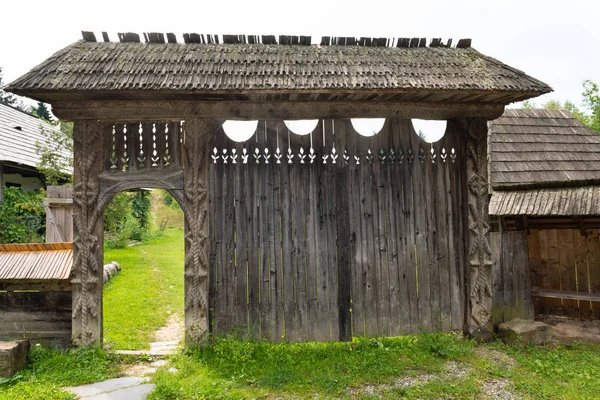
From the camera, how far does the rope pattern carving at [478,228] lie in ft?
17.1

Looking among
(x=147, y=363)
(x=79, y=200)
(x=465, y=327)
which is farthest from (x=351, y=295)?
(x=79, y=200)

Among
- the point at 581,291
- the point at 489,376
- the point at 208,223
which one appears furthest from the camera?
the point at 581,291

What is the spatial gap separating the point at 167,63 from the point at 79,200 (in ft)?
7.21

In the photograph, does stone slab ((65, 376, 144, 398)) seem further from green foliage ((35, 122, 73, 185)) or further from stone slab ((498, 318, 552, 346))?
green foliage ((35, 122, 73, 185))

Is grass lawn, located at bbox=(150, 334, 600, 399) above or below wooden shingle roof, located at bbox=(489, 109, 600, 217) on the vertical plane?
below

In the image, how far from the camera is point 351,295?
5.21 meters

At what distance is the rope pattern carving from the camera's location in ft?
17.1

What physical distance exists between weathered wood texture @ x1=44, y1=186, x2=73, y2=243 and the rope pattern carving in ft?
28.9

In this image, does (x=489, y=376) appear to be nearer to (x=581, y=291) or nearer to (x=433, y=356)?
(x=433, y=356)

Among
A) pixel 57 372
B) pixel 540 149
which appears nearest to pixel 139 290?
pixel 57 372

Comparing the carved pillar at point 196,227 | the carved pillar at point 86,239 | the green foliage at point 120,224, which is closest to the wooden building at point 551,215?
the carved pillar at point 196,227

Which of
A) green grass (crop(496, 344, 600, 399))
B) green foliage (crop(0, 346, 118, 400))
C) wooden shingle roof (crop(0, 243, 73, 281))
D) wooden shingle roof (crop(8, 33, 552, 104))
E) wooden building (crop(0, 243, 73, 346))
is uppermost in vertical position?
wooden shingle roof (crop(8, 33, 552, 104))

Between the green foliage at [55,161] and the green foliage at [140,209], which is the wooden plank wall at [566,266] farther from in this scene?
the green foliage at [140,209]

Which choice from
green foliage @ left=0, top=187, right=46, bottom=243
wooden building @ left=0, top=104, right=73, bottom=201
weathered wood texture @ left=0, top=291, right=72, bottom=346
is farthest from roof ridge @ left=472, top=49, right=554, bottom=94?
wooden building @ left=0, top=104, right=73, bottom=201
